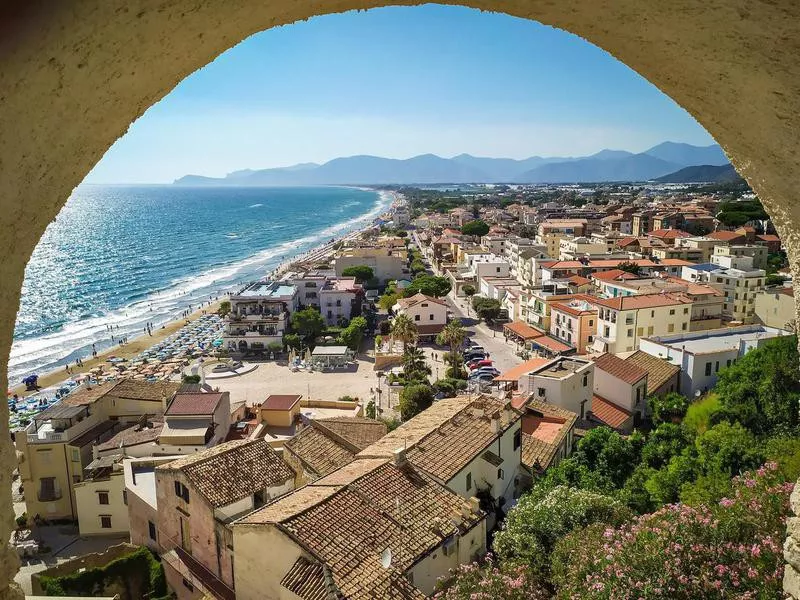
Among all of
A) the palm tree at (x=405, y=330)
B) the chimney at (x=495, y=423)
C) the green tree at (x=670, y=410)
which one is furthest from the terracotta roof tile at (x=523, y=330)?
the chimney at (x=495, y=423)

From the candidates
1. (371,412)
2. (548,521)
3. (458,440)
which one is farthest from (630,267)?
(548,521)

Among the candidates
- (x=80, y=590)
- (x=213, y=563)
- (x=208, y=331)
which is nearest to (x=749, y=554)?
(x=213, y=563)

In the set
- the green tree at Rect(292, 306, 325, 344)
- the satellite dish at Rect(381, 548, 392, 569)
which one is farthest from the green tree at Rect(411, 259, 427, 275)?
the satellite dish at Rect(381, 548, 392, 569)

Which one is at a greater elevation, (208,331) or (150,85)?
(150,85)

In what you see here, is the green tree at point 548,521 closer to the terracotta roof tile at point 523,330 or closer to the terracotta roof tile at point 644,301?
the terracotta roof tile at point 644,301

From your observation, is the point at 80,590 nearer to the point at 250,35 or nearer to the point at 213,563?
the point at 213,563

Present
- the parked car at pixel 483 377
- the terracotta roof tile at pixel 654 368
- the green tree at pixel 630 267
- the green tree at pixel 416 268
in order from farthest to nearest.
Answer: the green tree at pixel 416 268 < the green tree at pixel 630 267 < the parked car at pixel 483 377 < the terracotta roof tile at pixel 654 368

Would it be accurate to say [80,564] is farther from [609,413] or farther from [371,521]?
[609,413]
